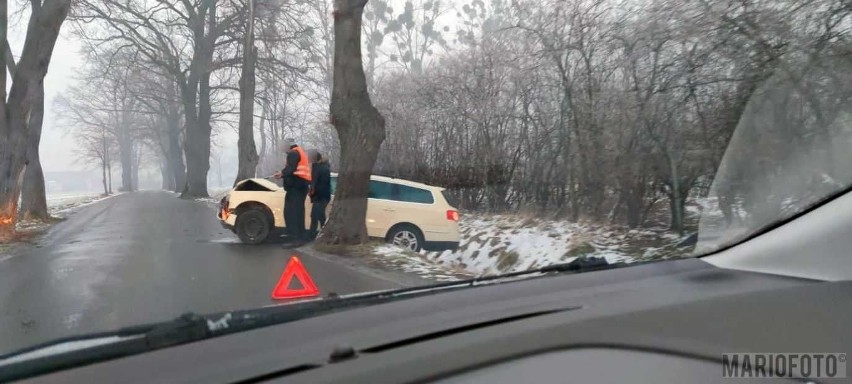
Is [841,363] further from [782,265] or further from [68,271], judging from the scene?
[68,271]

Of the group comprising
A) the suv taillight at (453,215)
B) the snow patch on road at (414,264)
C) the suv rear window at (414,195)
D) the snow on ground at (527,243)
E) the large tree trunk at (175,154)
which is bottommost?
the snow patch on road at (414,264)

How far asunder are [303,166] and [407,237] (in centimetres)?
171

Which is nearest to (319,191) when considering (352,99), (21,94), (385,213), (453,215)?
(385,213)

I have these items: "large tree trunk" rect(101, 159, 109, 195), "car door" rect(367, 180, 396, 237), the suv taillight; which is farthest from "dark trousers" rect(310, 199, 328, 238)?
"large tree trunk" rect(101, 159, 109, 195)

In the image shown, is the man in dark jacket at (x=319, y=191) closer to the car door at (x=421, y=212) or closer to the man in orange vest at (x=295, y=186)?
the man in orange vest at (x=295, y=186)

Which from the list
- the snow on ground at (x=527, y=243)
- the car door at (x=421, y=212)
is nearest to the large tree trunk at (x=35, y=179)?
the snow on ground at (x=527, y=243)

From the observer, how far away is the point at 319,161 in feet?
31.1

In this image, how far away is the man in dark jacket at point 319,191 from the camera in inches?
368

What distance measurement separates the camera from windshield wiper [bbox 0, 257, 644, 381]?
2.05 metres

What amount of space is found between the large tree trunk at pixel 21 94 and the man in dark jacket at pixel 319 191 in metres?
3.47

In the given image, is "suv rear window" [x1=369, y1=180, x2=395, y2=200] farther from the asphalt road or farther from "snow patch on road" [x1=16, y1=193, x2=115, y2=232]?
"snow patch on road" [x1=16, y1=193, x2=115, y2=232]

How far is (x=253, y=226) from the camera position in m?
8.95

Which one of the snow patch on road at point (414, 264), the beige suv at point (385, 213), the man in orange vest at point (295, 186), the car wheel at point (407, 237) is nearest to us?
the snow patch on road at point (414, 264)

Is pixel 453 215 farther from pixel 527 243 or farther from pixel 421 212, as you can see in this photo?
pixel 527 243
